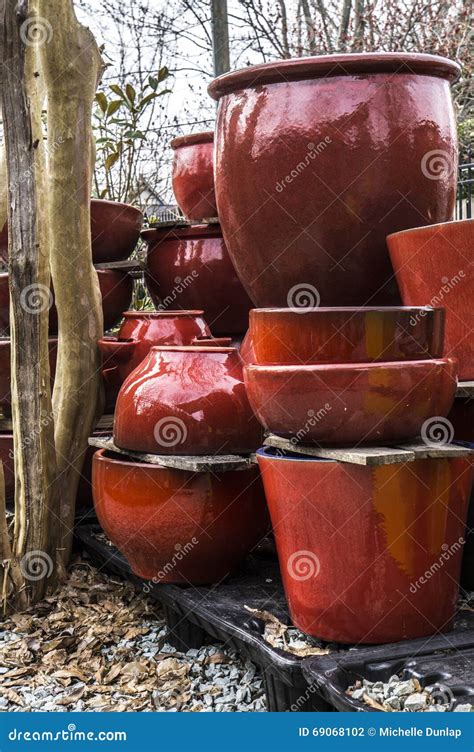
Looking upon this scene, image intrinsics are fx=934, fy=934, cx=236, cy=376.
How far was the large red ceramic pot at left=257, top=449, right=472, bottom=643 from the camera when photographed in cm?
221

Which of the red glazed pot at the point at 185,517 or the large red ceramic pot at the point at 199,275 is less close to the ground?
the large red ceramic pot at the point at 199,275

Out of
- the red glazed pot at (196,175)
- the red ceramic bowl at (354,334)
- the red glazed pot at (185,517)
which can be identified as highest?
the red glazed pot at (196,175)

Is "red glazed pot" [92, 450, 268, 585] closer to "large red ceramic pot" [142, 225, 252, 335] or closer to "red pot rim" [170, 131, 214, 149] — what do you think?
"large red ceramic pot" [142, 225, 252, 335]

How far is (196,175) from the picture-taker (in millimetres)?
3828

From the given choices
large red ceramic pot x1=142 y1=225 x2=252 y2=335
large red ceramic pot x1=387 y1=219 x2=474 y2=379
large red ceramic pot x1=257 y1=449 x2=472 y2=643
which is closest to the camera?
large red ceramic pot x1=257 y1=449 x2=472 y2=643

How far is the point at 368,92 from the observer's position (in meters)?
2.71

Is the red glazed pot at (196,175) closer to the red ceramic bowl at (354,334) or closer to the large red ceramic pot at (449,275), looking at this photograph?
the large red ceramic pot at (449,275)

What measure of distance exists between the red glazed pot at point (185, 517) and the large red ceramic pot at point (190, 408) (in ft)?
0.27

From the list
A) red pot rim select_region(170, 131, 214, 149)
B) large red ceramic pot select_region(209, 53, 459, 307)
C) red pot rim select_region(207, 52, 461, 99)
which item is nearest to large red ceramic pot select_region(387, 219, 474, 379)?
large red ceramic pot select_region(209, 53, 459, 307)

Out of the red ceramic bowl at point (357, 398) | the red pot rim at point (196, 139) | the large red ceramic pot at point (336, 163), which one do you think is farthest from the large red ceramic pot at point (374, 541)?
the red pot rim at point (196, 139)

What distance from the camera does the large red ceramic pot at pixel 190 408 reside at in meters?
2.76

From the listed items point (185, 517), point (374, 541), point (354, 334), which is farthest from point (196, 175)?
point (374, 541)

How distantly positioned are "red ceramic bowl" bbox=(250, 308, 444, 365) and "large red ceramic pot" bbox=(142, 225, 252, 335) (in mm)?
1525

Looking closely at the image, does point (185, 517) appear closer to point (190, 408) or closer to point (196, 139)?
point (190, 408)
